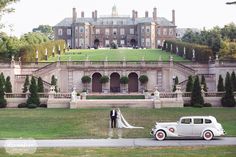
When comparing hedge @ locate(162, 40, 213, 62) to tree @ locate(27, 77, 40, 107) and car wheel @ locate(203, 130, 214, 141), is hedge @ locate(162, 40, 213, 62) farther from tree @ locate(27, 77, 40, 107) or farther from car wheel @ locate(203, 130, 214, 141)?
car wheel @ locate(203, 130, 214, 141)

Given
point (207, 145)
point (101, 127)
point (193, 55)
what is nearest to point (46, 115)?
point (101, 127)

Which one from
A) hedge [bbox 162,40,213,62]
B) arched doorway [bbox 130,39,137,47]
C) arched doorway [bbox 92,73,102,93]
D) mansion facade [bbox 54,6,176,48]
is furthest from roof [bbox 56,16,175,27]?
arched doorway [bbox 92,73,102,93]

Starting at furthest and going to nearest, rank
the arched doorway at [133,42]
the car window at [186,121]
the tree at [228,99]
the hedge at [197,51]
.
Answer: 1. the arched doorway at [133,42]
2. the hedge at [197,51]
3. the tree at [228,99]
4. the car window at [186,121]

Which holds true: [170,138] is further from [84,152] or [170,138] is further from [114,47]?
[114,47]

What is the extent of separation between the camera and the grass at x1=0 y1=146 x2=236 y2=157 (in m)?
24.0

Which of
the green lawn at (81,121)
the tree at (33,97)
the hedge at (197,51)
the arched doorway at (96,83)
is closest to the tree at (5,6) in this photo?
the green lawn at (81,121)

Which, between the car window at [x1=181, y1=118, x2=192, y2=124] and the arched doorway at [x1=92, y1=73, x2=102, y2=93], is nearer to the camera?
the car window at [x1=181, y1=118, x2=192, y2=124]

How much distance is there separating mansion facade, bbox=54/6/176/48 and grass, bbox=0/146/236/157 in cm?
14674

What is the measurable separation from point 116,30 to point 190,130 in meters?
149

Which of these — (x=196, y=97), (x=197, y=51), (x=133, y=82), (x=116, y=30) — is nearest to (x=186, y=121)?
(x=196, y=97)

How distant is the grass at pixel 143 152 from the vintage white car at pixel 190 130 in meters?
3.92

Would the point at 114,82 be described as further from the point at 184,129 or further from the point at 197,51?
the point at 184,129

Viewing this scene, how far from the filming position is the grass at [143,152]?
23953 millimetres

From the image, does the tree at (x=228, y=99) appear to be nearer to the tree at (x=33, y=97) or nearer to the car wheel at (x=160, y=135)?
the tree at (x=33, y=97)
